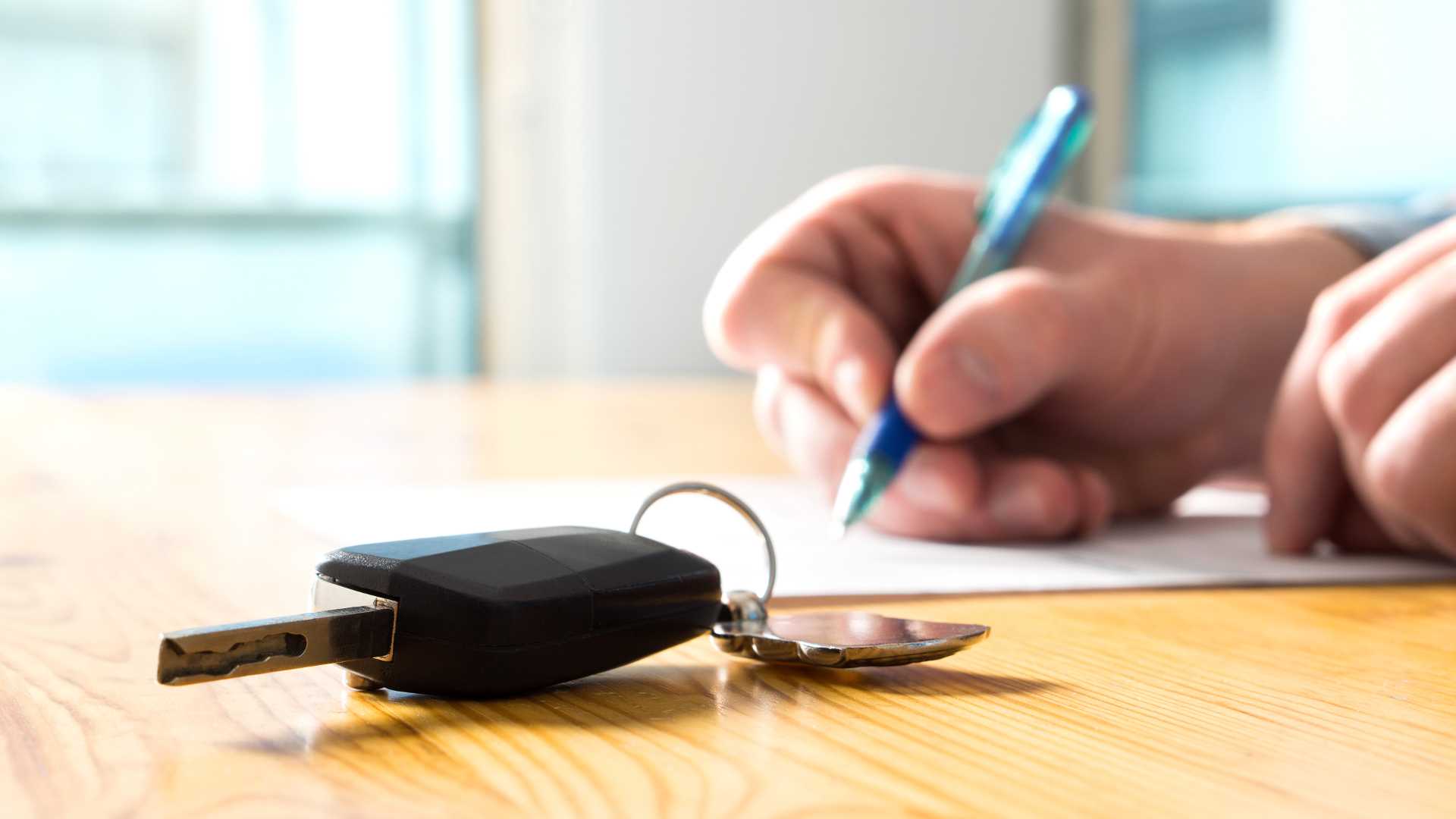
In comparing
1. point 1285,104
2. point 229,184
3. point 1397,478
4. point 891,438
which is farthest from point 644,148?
point 1397,478

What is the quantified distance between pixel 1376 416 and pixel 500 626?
335 mm

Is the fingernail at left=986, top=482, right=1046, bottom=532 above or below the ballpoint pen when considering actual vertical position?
below

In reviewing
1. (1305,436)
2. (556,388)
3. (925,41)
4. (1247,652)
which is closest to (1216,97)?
(925,41)

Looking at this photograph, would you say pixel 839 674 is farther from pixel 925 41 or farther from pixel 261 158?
pixel 925 41

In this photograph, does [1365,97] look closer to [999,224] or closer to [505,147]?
[505,147]

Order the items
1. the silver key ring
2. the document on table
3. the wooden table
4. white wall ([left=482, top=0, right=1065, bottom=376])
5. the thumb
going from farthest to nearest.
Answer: white wall ([left=482, top=0, right=1065, bottom=376]) < the thumb < the document on table < the silver key ring < the wooden table

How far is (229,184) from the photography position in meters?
3.21

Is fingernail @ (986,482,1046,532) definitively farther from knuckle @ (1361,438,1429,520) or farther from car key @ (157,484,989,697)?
car key @ (157,484,989,697)

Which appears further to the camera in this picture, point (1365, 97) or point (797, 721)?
point (1365, 97)

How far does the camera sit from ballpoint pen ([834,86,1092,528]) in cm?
54

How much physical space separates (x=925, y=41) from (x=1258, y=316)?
10.3 feet

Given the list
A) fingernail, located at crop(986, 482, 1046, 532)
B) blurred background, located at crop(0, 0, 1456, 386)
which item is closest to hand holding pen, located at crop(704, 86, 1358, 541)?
fingernail, located at crop(986, 482, 1046, 532)

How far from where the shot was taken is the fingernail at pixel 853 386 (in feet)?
1.88

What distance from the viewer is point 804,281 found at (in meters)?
0.61
